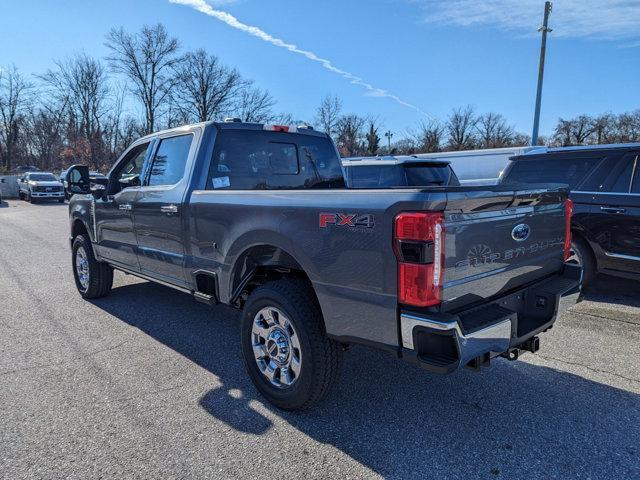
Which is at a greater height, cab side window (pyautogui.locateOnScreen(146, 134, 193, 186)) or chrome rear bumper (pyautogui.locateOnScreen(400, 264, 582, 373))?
cab side window (pyautogui.locateOnScreen(146, 134, 193, 186))

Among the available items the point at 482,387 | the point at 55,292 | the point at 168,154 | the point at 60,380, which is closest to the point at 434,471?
the point at 482,387

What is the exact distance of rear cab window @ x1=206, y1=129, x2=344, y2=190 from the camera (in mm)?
3949

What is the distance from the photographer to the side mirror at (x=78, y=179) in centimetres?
530

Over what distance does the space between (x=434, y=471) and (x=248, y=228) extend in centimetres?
191

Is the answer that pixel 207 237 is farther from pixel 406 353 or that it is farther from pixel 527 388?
pixel 527 388

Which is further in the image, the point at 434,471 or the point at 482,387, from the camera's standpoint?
the point at 482,387

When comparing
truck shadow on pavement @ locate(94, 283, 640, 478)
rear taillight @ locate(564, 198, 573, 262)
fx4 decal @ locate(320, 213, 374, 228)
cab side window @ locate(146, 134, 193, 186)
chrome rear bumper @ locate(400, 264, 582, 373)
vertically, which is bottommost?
truck shadow on pavement @ locate(94, 283, 640, 478)

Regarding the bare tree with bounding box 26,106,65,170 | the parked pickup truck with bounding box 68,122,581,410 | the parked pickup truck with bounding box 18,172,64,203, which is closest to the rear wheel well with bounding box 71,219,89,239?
the parked pickup truck with bounding box 68,122,581,410

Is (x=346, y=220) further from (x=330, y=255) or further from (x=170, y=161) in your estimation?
(x=170, y=161)

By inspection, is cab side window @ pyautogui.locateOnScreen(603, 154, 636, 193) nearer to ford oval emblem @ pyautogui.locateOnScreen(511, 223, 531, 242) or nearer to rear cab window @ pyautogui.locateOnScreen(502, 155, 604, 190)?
rear cab window @ pyautogui.locateOnScreen(502, 155, 604, 190)

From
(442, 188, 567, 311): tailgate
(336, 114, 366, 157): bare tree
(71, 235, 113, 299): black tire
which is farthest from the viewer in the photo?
(336, 114, 366, 157): bare tree

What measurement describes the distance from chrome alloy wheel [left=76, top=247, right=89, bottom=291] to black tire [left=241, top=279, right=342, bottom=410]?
385 cm

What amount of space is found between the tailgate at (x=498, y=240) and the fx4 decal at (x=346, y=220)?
409mm

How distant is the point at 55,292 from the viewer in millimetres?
6309
